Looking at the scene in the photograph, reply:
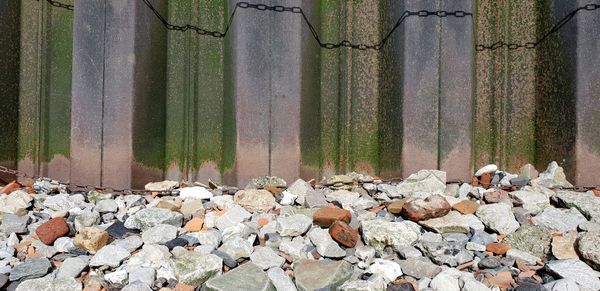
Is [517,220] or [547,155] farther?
[547,155]

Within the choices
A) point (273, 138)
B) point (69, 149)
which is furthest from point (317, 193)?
point (69, 149)

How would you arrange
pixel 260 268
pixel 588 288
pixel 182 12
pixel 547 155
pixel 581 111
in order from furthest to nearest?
pixel 182 12, pixel 547 155, pixel 581 111, pixel 260 268, pixel 588 288

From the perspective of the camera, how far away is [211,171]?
8.86 feet

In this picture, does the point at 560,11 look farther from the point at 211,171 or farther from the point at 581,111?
the point at 211,171

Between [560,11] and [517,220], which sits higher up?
[560,11]

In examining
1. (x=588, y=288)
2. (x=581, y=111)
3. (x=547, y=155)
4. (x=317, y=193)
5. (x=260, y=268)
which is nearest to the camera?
(x=588, y=288)

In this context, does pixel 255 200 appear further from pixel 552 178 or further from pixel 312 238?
pixel 552 178

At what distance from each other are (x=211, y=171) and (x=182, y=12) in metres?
0.92

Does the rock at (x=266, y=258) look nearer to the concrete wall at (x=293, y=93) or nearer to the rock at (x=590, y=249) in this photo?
the concrete wall at (x=293, y=93)

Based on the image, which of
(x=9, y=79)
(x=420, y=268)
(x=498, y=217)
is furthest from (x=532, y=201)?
(x=9, y=79)

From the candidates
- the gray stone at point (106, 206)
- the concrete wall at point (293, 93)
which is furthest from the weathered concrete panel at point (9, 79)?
the gray stone at point (106, 206)

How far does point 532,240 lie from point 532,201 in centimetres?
37

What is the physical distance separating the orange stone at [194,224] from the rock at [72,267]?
1.38 ft

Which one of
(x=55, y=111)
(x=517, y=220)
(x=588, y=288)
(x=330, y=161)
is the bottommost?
(x=588, y=288)
